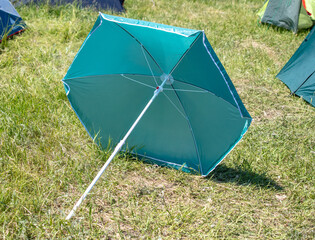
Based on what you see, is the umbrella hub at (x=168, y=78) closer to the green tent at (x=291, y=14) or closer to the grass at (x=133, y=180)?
the grass at (x=133, y=180)

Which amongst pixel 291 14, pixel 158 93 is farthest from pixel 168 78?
pixel 291 14

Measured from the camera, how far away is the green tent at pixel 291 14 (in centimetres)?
726

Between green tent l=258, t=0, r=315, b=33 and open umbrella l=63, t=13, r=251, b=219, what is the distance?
17.3 ft

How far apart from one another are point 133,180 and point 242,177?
97cm

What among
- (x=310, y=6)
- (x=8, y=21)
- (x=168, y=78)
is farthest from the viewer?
(x=310, y=6)

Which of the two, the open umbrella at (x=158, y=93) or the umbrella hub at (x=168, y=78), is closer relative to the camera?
the open umbrella at (x=158, y=93)

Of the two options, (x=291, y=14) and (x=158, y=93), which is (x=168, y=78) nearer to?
(x=158, y=93)

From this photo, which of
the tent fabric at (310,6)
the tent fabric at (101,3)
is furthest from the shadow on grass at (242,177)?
the tent fabric at (310,6)

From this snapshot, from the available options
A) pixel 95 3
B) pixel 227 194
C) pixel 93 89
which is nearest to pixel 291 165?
pixel 227 194

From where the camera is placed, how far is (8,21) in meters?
5.38

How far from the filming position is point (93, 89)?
10.2ft

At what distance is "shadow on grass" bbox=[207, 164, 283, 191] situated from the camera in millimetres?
3242

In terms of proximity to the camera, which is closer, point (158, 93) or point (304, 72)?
point (158, 93)

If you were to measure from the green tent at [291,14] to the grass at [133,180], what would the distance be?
3.00 metres
